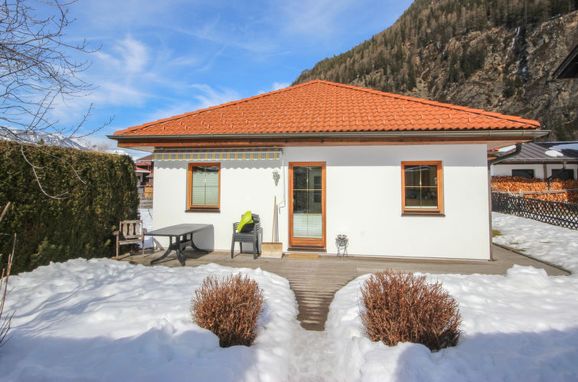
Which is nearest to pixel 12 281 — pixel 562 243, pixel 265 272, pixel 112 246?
pixel 112 246

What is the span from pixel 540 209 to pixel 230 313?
18.3 meters

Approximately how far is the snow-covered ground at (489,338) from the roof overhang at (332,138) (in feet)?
10.9

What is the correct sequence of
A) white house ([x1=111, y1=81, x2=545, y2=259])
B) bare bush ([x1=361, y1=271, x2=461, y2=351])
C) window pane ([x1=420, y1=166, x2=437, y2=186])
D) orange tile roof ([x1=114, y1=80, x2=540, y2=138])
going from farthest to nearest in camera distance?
window pane ([x1=420, y1=166, x2=437, y2=186]) < orange tile roof ([x1=114, y1=80, x2=540, y2=138]) < white house ([x1=111, y1=81, x2=545, y2=259]) < bare bush ([x1=361, y1=271, x2=461, y2=351])

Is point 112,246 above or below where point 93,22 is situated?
below

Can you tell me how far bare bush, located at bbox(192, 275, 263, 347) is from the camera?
3385 mm

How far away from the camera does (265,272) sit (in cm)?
607

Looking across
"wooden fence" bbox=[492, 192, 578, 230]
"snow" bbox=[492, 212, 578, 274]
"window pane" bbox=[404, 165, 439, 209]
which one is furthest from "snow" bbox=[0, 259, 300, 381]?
"wooden fence" bbox=[492, 192, 578, 230]

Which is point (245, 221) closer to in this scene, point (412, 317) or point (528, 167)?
point (412, 317)

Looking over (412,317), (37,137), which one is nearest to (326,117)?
(412,317)

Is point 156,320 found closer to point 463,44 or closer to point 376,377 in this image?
point 376,377

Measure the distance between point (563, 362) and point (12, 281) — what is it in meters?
8.18

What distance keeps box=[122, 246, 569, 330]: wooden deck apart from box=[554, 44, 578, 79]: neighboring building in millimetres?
6120

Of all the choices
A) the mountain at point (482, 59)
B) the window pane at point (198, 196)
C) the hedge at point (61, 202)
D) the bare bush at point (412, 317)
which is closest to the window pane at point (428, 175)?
the bare bush at point (412, 317)

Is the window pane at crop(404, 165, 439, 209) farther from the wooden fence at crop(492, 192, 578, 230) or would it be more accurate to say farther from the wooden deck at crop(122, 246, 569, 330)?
the wooden fence at crop(492, 192, 578, 230)
